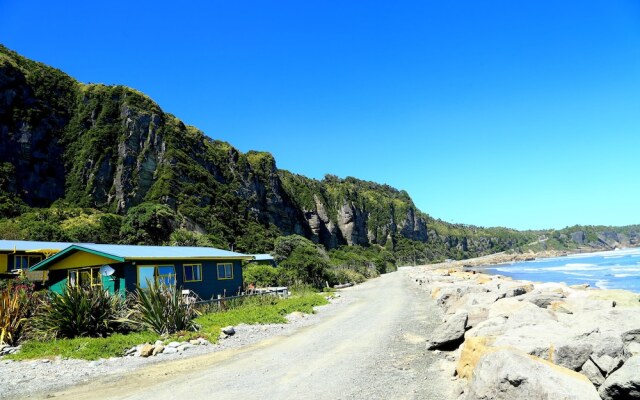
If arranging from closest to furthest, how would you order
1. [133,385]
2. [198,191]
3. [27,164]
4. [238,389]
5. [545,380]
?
1. [545,380]
2. [238,389]
3. [133,385]
4. [27,164]
5. [198,191]

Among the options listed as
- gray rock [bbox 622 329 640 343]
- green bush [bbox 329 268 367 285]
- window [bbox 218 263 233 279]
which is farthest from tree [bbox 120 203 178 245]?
gray rock [bbox 622 329 640 343]

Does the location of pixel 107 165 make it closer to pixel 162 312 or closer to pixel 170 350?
pixel 162 312

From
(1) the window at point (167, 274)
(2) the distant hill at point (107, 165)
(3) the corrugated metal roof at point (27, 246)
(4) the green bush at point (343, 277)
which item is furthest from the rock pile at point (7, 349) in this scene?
(2) the distant hill at point (107, 165)

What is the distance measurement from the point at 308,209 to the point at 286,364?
134 m

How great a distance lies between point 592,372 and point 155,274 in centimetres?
2111

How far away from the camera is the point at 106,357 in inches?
498

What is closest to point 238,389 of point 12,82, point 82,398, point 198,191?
point 82,398

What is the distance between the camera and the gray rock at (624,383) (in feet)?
17.0

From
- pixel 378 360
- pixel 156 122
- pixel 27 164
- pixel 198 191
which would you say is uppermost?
pixel 156 122

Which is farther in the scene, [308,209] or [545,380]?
[308,209]

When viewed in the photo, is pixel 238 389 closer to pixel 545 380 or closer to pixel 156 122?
pixel 545 380

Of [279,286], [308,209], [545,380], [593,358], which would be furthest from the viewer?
[308,209]

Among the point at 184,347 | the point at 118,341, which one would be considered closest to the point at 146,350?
the point at 184,347

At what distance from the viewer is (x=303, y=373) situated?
9.91 m
